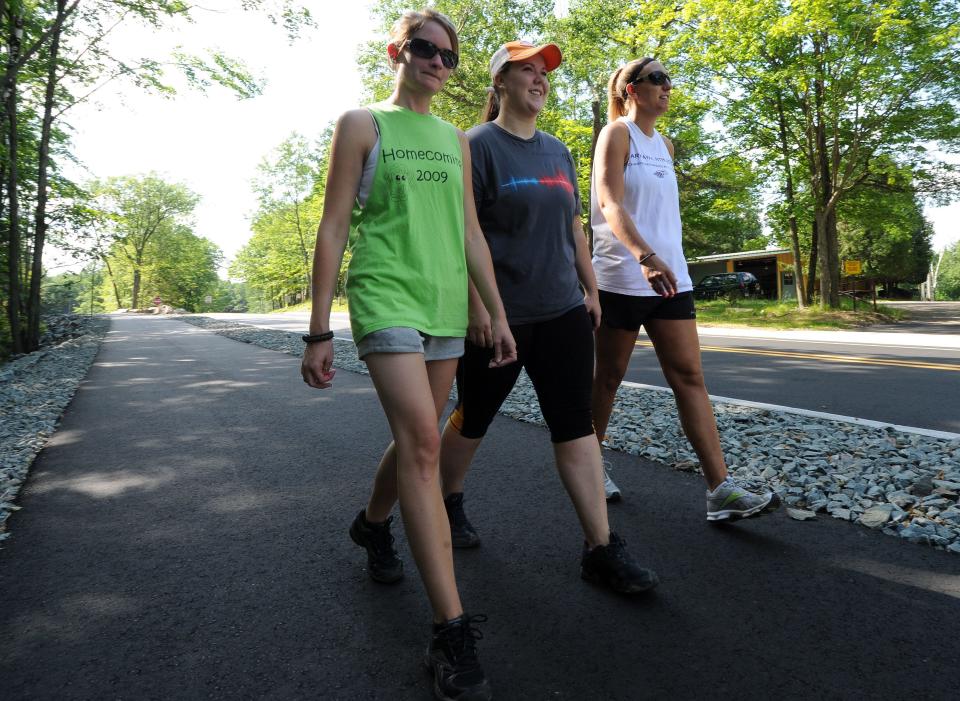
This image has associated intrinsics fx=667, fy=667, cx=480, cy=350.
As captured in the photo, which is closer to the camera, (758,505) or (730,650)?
(730,650)

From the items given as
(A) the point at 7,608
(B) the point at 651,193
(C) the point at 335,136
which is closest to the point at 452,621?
(C) the point at 335,136

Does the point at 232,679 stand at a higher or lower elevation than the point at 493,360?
lower

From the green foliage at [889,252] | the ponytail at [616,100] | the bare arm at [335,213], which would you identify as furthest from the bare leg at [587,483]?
the green foliage at [889,252]

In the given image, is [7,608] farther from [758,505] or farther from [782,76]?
[782,76]

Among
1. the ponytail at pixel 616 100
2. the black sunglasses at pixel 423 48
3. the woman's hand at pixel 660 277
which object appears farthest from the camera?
the ponytail at pixel 616 100

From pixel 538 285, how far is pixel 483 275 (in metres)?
0.34

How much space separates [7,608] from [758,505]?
3052 mm

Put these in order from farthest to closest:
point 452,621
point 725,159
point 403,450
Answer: point 725,159, point 403,450, point 452,621

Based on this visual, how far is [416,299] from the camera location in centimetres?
209

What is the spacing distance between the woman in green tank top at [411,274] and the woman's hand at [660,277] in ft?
3.35

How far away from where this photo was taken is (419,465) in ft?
6.75

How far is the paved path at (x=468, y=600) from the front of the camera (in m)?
1.95

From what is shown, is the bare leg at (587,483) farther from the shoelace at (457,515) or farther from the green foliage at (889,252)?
the green foliage at (889,252)

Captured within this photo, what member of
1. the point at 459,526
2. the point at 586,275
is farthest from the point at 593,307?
the point at 459,526
